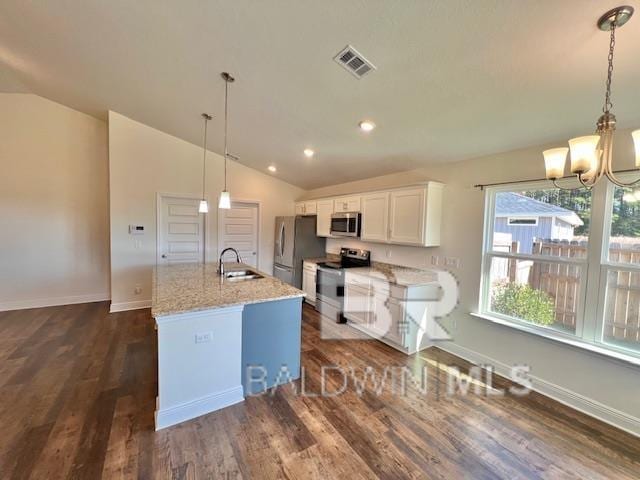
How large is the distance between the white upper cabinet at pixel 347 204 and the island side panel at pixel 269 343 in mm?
2129

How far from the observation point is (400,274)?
11.8 ft

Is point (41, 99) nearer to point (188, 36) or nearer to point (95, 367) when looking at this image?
point (188, 36)

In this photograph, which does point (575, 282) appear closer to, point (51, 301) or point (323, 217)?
point (323, 217)

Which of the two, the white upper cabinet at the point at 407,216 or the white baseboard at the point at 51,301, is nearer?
the white upper cabinet at the point at 407,216

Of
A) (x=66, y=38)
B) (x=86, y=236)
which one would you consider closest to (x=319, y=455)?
(x=66, y=38)

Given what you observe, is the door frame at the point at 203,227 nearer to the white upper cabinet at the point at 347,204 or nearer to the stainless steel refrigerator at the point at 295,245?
the stainless steel refrigerator at the point at 295,245

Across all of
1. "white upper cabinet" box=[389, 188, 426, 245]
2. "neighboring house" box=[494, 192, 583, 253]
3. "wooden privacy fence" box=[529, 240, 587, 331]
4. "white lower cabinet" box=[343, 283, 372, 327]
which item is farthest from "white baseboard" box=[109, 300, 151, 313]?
"wooden privacy fence" box=[529, 240, 587, 331]

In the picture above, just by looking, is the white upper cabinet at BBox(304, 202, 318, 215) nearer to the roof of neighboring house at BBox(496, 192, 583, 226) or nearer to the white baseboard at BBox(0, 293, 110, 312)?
the roof of neighboring house at BBox(496, 192, 583, 226)

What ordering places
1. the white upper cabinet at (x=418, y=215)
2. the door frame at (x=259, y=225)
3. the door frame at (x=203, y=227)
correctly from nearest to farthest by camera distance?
the white upper cabinet at (x=418, y=215)
the door frame at (x=203, y=227)
the door frame at (x=259, y=225)

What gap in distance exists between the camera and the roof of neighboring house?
2488mm

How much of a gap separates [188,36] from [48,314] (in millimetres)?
4635

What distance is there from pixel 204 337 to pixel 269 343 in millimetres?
619

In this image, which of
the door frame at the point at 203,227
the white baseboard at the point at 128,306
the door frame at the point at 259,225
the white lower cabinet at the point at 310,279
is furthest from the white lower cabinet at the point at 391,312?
the white baseboard at the point at 128,306

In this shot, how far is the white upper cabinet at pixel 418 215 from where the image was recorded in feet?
10.7
